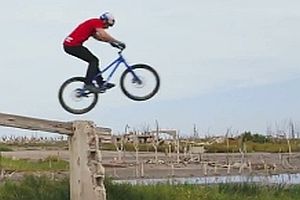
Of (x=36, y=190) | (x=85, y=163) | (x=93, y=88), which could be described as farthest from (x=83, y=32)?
(x=36, y=190)

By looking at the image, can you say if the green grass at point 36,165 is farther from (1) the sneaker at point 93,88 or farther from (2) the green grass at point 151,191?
(1) the sneaker at point 93,88

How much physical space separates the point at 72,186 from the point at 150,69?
2.32m

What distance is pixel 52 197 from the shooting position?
14953 mm

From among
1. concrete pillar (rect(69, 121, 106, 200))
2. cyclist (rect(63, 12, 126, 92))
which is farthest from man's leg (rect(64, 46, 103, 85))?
concrete pillar (rect(69, 121, 106, 200))

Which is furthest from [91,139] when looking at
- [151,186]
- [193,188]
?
[193,188]

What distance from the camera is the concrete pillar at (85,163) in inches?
511

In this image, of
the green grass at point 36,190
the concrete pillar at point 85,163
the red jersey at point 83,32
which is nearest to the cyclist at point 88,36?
the red jersey at point 83,32

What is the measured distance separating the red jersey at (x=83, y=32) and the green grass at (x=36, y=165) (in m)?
16.2

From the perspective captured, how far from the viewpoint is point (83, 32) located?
1286 cm

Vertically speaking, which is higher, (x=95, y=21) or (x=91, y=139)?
(x=95, y=21)

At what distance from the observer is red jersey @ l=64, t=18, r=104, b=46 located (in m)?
12.8

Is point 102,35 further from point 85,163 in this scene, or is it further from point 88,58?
point 85,163

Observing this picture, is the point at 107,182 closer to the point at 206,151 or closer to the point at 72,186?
the point at 72,186

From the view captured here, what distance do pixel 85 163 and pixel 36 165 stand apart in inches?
794
